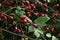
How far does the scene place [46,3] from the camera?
2.30m

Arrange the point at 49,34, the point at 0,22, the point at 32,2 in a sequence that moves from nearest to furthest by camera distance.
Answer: the point at 49,34 → the point at 0,22 → the point at 32,2

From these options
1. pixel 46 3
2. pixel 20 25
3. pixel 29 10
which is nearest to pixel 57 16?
pixel 46 3

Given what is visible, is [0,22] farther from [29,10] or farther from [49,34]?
[49,34]

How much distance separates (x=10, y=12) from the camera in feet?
6.52

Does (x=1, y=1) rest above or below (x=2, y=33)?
above

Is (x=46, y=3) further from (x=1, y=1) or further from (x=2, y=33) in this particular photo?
(x=2, y=33)

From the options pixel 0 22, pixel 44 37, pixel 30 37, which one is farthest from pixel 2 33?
pixel 44 37

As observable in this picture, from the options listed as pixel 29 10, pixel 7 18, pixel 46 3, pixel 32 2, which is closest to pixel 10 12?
pixel 7 18

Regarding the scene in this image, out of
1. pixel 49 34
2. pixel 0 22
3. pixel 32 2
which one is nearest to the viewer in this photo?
pixel 49 34

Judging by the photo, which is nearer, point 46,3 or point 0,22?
point 0,22

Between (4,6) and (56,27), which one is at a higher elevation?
(4,6)

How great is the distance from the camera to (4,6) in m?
2.09

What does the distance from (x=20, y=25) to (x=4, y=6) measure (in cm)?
29

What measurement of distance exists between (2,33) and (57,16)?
0.63 m
